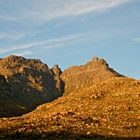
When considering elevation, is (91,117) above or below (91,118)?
above

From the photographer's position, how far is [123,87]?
7556cm

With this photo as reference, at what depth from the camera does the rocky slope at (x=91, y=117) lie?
43781mm

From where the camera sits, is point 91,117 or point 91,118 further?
point 91,117

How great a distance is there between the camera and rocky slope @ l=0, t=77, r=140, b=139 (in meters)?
43.8

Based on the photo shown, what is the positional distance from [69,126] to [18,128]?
17.3ft

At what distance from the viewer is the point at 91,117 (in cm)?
5522

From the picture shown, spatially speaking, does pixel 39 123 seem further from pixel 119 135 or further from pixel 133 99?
pixel 133 99

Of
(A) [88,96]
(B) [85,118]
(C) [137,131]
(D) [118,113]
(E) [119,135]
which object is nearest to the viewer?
(E) [119,135]

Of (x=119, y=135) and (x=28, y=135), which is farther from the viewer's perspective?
(x=119, y=135)

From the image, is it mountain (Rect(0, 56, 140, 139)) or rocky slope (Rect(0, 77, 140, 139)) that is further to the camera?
rocky slope (Rect(0, 77, 140, 139))

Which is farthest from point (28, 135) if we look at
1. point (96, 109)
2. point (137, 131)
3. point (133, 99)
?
point (133, 99)

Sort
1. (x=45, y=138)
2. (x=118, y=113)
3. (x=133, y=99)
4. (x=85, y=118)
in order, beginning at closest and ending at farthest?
(x=45, y=138) → (x=85, y=118) → (x=118, y=113) → (x=133, y=99)

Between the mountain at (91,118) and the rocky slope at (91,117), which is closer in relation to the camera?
the mountain at (91,118)

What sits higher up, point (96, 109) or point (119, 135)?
point (96, 109)
